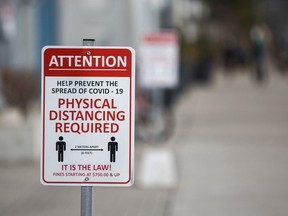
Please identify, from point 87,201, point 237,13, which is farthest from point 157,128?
point 237,13

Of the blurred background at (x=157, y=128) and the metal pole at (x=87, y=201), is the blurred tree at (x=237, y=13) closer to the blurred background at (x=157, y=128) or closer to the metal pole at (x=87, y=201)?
the blurred background at (x=157, y=128)

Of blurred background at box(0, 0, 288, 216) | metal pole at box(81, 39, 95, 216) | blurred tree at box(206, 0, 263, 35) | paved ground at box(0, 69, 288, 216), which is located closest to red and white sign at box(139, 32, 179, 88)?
blurred background at box(0, 0, 288, 216)

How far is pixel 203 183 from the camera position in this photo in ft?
42.3

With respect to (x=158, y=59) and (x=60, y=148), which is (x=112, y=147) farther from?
(x=158, y=59)

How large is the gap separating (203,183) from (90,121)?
7.11 meters

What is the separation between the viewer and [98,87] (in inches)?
231

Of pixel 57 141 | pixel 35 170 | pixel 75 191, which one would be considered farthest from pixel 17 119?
pixel 57 141

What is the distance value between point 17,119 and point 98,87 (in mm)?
9519

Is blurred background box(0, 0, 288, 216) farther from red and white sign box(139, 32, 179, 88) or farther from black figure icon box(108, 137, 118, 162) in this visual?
black figure icon box(108, 137, 118, 162)

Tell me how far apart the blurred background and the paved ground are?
1 centimetres

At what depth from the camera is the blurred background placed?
11453 mm

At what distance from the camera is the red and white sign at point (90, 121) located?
5.86 m

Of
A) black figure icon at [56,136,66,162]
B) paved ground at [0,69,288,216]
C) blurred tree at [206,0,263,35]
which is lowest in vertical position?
paved ground at [0,69,288,216]

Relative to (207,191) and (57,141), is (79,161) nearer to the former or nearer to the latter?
(57,141)
